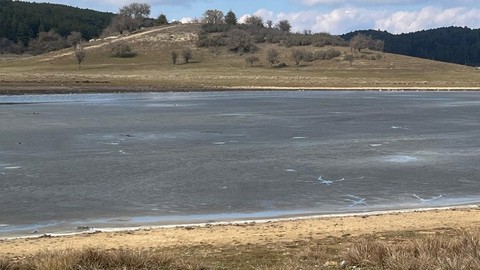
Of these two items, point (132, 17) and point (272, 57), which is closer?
point (272, 57)

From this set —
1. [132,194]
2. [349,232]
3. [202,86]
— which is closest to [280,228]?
[349,232]

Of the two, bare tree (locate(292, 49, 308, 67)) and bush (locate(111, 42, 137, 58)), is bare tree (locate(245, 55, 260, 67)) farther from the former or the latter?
bush (locate(111, 42, 137, 58))

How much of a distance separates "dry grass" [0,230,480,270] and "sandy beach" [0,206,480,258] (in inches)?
49.8

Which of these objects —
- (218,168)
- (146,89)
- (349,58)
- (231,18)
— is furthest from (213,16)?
(218,168)

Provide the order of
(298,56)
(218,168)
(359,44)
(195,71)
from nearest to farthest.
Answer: (218,168) < (195,71) < (298,56) < (359,44)

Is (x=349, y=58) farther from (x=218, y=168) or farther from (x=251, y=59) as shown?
(x=218, y=168)

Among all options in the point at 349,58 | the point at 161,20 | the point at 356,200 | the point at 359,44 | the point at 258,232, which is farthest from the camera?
the point at 161,20

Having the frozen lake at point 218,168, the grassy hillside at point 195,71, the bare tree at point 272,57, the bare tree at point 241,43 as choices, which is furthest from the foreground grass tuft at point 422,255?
the bare tree at point 241,43

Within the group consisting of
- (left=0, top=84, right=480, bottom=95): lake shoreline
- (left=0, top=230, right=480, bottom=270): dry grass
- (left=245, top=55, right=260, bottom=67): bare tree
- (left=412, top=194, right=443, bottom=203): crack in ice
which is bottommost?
(left=0, top=84, right=480, bottom=95): lake shoreline

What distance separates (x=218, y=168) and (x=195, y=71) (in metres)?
86.2

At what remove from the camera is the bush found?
428ft

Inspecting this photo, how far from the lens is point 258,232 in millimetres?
11797

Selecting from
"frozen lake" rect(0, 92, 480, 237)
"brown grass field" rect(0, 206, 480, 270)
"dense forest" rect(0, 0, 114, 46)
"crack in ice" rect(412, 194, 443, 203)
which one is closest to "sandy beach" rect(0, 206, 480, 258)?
"brown grass field" rect(0, 206, 480, 270)

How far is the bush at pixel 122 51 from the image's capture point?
130375 millimetres
